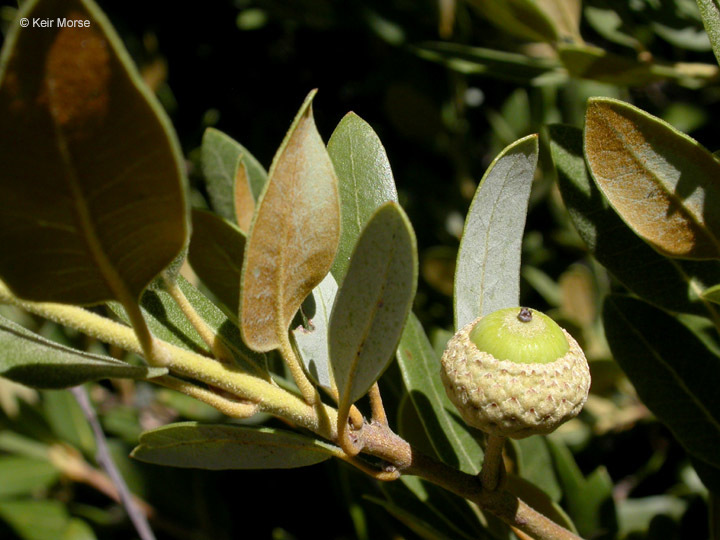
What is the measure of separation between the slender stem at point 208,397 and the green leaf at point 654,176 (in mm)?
615

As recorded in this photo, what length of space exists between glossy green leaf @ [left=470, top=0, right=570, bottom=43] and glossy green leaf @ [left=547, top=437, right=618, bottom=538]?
3.53 feet

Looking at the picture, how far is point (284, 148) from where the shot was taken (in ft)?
2.76

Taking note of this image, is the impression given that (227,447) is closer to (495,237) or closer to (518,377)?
(518,377)

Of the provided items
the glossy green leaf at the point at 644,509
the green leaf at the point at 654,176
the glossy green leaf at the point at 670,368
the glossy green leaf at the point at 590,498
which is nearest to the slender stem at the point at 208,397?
the green leaf at the point at 654,176

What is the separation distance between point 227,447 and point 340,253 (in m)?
0.35

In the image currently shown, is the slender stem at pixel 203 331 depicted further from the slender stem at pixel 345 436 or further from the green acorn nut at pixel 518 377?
the green acorn nut at pixel 518 377

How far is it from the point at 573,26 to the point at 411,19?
28.3 inches

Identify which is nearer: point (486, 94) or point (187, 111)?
point (187, 111)

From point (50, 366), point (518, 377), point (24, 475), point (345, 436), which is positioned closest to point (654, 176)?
point (518, 377)

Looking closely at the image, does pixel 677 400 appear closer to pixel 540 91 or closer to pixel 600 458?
pixel 600 458

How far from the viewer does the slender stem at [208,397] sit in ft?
3.02

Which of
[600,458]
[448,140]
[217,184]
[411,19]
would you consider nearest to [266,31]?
[411,19]

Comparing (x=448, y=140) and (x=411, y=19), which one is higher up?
(x=411, y=19)

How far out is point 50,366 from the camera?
827mm
